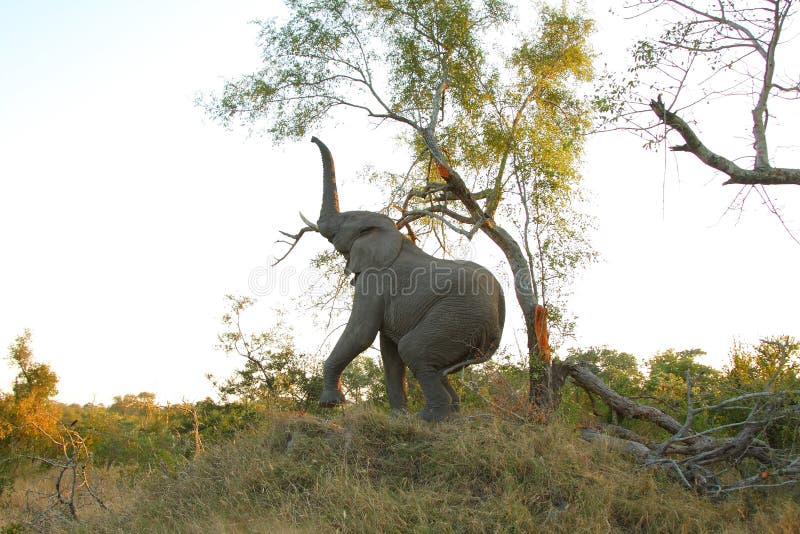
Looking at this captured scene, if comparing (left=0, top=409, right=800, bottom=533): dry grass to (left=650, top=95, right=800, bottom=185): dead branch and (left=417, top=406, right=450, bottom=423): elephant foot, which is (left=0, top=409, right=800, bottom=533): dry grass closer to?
(left=417, top=406, right=450, bottom=423): elephant foot

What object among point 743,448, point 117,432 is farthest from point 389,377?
point 117,432

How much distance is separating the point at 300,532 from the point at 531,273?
19.9 ft

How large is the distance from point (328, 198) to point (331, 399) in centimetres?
296

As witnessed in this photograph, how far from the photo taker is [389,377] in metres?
8.98

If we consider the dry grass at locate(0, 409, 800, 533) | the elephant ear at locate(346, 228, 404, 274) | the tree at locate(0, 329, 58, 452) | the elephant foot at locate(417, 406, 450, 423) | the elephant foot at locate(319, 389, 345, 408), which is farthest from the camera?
the tree at locate(0, 329, 58, 452)

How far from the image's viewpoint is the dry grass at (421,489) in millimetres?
5965

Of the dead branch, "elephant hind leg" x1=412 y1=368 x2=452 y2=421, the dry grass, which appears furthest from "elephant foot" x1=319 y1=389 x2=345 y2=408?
the dead branch

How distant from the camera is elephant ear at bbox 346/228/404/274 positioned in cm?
877

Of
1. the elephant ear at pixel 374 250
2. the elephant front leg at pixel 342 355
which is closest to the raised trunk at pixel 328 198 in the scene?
the elephant ear at pixel 374 250

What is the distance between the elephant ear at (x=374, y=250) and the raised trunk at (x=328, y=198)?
56 cm

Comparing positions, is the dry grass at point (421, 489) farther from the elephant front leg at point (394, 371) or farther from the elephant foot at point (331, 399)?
the elephant front leg at point (394, 371)

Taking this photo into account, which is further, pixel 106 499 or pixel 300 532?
pixel 106 499

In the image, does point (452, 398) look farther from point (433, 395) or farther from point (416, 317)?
point (416, 317)

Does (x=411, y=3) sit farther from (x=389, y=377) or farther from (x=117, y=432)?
(x=117, y=432)
